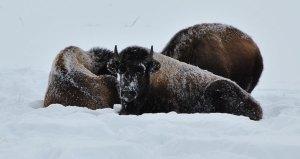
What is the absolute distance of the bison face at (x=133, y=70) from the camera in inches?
295

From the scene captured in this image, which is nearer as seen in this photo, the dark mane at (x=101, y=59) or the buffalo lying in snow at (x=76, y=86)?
the buffalo lying in snow at (x=76, y=86)

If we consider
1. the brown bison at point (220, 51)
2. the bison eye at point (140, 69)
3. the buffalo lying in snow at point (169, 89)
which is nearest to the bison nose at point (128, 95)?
the buffalo lying in snow at point (169, 89)

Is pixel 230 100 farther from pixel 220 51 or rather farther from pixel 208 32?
pixel 208 32

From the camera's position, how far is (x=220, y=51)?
34.4ft

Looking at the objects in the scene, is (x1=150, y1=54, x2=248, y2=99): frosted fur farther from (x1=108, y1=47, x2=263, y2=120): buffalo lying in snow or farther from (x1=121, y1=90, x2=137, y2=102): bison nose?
(x1=121, y1=90, x2=137, y2=102): bison nose

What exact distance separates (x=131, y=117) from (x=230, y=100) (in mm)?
2553

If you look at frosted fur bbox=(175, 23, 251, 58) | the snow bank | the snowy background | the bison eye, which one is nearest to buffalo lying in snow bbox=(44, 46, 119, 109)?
the snowy background

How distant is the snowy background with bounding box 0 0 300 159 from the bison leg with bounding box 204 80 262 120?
0.27m

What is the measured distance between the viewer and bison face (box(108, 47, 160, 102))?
7.49m

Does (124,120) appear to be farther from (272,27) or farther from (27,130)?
(272,27)

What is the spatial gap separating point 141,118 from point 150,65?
228cm

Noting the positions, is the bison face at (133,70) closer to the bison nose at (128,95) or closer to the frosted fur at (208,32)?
the bison nose at (128,95)

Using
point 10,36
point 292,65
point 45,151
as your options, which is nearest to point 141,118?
point 45,151

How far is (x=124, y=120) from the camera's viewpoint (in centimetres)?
538
